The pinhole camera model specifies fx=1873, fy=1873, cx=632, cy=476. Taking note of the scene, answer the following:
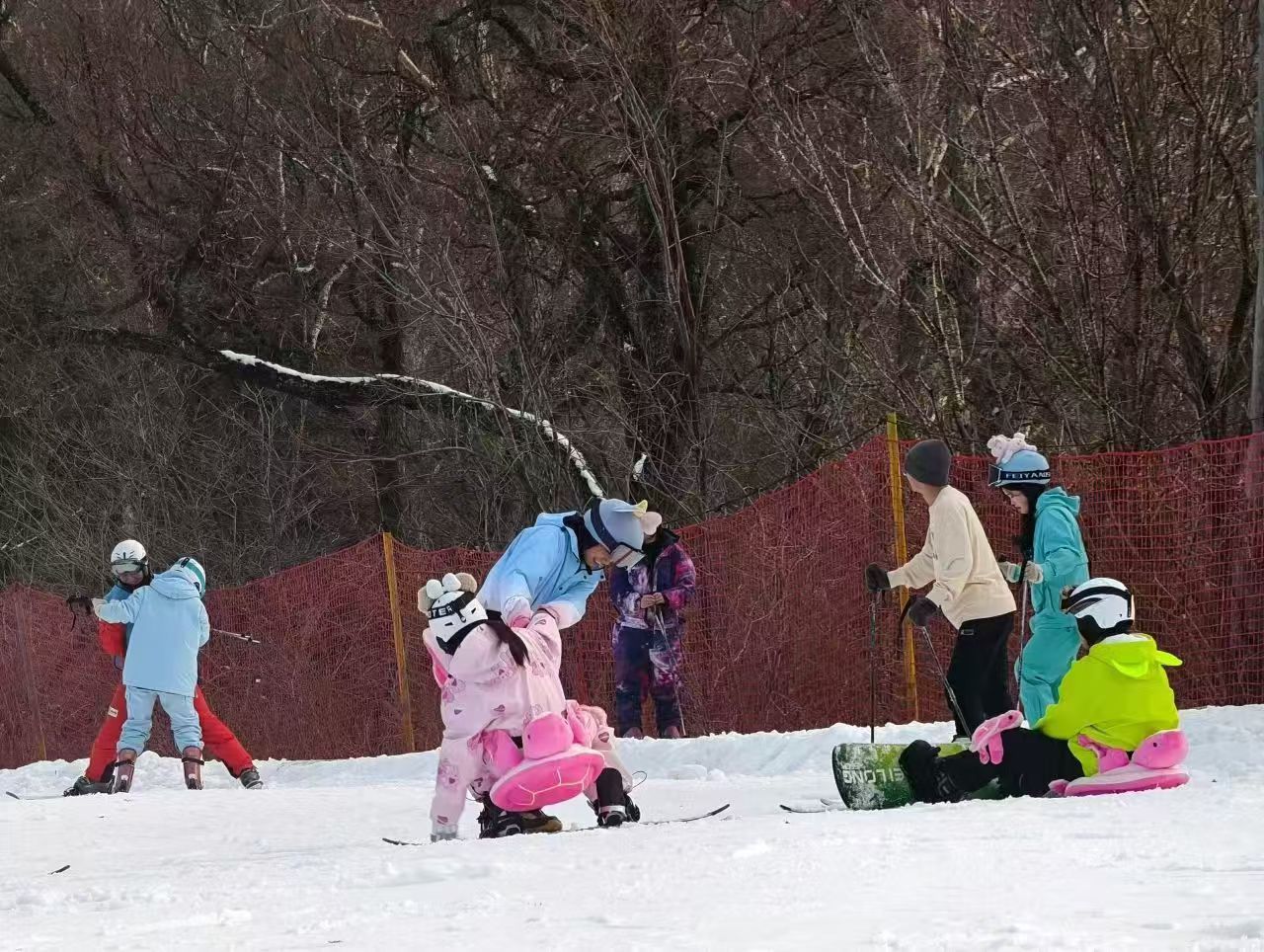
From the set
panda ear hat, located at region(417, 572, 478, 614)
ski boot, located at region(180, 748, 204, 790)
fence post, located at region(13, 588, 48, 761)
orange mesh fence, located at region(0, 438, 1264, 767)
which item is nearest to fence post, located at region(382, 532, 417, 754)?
orange mesh fence, located at region(0, 438, 1264, 767)

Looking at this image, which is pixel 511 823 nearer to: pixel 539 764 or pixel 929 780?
pixel 539 764

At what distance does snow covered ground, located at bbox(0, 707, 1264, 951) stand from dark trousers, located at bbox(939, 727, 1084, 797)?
504 millimetres

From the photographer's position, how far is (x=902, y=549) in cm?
1027

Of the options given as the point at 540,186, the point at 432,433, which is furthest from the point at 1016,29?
the point at 432,433

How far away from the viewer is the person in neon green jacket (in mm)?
6477

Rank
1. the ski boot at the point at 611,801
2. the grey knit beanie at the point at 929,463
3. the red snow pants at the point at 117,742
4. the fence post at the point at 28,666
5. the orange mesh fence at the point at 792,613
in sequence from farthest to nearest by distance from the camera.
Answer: the fence post at the point at 28,666 < the red snow pants at the point at 117,742 < the orange mesh fence at the point at 792,613 < the grey knit beanie at the point at 929,463 < the ski boot at the point at 611,801

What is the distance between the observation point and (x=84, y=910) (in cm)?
490

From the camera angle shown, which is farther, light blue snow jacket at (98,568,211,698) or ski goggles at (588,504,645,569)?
light blue snow jacket at (98,568,211,698)

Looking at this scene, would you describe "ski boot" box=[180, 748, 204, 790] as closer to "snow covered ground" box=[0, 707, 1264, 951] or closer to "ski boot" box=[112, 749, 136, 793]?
"ski boot" box=[112, 749, 136, 793]

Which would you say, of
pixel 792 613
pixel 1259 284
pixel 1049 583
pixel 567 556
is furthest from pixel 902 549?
pixel 567 556

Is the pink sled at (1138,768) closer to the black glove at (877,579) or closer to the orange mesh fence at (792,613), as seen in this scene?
the black glove at (877,579)

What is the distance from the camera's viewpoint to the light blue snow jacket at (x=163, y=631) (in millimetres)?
10695

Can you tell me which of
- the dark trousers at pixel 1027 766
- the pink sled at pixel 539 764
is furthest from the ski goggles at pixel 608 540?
the dark trousers at pixel 1027 766

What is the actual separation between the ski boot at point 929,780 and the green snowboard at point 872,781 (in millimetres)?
31
